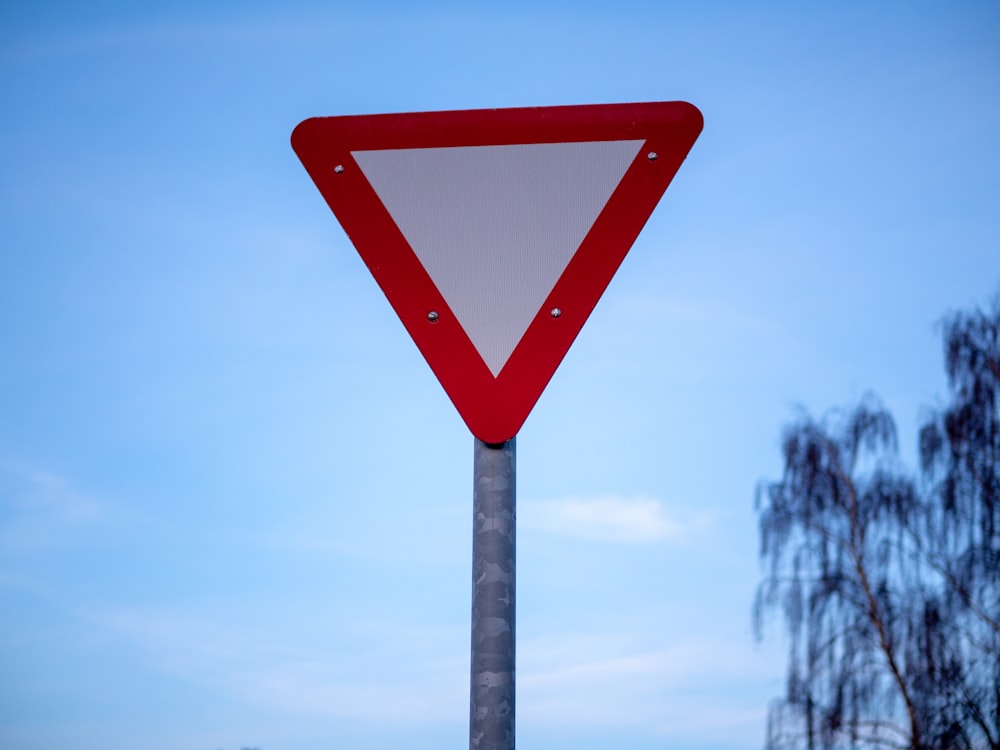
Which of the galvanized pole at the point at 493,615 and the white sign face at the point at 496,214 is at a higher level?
the white sign face at the point at 496,214

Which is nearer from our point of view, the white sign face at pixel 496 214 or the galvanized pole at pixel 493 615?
the galvanized pole at pixel 493 615

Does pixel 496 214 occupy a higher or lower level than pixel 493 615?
higher

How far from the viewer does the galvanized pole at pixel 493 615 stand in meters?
1.53

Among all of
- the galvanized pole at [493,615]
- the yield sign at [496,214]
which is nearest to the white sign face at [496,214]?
the yield sign at [496,214]

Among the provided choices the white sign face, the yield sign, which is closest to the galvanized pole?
the yield sign

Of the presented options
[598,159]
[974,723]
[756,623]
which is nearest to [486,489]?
[598,159]

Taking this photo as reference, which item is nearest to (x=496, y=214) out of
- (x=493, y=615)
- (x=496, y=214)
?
(x=496, y=214)

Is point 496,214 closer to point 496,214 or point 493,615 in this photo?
point 496,214

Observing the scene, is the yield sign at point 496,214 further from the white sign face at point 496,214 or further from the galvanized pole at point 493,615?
the galvanized pole at point 493,615

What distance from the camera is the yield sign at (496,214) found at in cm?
180

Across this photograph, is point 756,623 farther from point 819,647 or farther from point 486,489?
point 486,489

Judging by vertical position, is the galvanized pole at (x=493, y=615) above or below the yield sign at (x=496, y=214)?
below

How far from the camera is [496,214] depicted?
74.1 inches

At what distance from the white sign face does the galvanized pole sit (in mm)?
251
